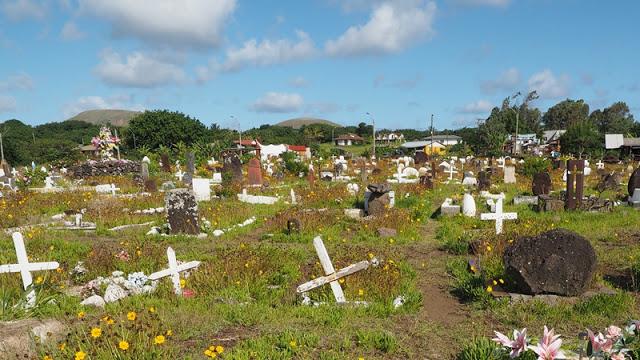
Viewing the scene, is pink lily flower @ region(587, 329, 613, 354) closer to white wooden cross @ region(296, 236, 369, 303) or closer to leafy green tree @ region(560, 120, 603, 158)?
white wooden cross @ region(296, 236, 369, 303)

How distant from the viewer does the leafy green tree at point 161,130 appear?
65000 millimetres

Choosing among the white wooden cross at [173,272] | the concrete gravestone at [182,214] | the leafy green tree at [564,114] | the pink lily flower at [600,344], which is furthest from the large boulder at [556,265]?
the leafy green tree at [564,114]

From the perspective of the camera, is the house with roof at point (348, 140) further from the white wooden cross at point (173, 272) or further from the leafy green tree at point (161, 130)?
the white wooden cross at point (173, 272)

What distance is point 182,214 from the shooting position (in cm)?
1159

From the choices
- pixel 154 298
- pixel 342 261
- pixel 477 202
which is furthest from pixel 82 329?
pixel 477 202

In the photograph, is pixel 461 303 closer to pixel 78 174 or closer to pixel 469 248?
pixel 469 248

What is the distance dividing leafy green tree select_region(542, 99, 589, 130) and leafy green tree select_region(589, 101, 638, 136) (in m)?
2.51

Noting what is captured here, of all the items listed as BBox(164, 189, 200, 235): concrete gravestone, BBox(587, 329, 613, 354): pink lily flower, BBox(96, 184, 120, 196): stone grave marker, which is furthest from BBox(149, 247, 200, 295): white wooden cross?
BBox(96, 184, 120, 196): stone grave marker

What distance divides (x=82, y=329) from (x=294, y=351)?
2.16 m

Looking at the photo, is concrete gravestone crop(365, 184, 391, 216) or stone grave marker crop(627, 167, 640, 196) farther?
stone grave marker crop(627, 167, 640, 196)

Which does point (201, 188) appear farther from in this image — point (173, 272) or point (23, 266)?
point (173, 272)

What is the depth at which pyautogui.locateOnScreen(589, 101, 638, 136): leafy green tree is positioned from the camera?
8169 centimetres

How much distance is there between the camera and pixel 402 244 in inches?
410

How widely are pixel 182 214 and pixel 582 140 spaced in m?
48.4
